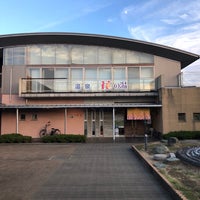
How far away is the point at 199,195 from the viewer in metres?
6.27

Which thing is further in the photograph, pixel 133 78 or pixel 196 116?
pixel 133 78

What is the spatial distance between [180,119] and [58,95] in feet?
31.4

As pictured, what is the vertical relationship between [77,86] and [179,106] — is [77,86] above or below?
above

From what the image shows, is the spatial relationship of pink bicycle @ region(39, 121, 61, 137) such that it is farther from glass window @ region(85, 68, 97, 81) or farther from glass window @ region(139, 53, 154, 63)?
glass window @ region(139, 53, 154, 63)

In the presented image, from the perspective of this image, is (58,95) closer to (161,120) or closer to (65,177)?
(161,120)

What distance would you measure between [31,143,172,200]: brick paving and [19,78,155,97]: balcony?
39.3 feet

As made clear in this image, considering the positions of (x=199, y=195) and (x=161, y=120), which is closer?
(x=199, y=195)

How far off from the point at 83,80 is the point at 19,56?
6.05 metres

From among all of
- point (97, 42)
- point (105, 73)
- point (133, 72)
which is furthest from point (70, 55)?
point (133, 72)

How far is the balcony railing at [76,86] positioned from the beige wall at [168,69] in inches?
65.2

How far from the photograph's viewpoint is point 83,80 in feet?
79.4

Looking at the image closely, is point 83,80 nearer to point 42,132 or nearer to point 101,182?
point 42,132

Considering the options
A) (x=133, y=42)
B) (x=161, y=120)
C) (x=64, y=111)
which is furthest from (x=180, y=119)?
(x=64, y=111)

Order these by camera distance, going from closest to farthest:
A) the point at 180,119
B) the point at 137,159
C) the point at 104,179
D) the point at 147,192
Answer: the point at 147,192
the point at 104,179
the point at 137,159
the point at 180,119
